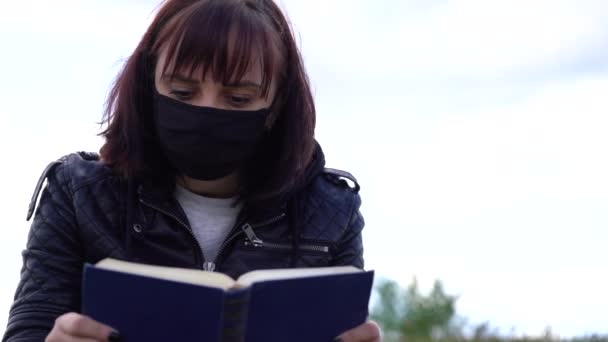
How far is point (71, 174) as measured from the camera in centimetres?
325

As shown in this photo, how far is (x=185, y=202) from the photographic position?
3.31 metres

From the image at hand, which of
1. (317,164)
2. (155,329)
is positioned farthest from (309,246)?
(155,329)

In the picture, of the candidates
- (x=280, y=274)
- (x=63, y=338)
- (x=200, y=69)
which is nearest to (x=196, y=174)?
(x=200, y=69)

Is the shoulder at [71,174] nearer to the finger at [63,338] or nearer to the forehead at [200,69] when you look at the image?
the forehead at [200,69]

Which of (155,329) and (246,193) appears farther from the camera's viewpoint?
(246,193)

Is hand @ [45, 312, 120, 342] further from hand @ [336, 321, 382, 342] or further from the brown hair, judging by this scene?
the brown hair

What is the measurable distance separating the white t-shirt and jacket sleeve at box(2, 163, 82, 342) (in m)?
0.35

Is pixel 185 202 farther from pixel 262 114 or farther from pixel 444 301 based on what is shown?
pixel 444 301

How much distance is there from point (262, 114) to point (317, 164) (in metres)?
0.40

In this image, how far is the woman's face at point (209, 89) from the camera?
306 cm

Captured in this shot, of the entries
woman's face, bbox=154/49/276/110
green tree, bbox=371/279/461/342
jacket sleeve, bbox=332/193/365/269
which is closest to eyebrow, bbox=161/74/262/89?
woman's face, bbox=154/49/276/110

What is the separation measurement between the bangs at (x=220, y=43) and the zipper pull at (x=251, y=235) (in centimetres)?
40

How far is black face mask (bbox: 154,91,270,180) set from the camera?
3062 mm

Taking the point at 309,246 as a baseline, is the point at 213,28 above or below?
above
